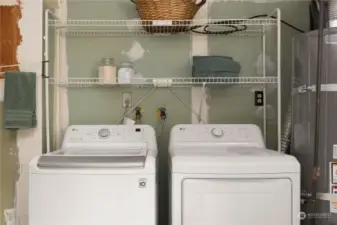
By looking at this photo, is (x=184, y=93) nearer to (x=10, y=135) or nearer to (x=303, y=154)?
(x=303, y=154)

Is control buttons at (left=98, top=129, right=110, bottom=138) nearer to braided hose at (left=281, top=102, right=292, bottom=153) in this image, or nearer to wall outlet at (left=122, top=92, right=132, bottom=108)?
wall outlet at (left=122, top=92, right=132, bottom=108)

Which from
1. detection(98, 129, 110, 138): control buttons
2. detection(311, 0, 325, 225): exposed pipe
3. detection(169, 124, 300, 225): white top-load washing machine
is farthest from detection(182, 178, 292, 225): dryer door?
detection(98, 129, 110, 138): control buttons

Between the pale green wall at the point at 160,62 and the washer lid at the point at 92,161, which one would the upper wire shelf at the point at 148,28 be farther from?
the washer lid at the point at 92,161

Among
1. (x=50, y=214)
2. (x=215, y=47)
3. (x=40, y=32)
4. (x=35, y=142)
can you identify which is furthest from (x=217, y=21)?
(x=50, y=214)

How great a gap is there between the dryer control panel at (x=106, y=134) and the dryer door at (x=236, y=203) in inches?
28.4

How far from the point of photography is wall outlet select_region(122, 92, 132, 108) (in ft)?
9.05

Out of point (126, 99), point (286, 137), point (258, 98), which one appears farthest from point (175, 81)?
point (286, 137)

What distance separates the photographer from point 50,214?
1877mm

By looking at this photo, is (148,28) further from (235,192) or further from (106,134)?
(235,192)

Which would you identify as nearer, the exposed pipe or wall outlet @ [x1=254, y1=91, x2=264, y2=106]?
the exposed pipe

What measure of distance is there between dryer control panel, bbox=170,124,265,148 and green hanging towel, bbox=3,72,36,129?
966mm

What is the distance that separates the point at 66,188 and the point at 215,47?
154 cm

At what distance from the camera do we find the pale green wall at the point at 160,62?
2766mm

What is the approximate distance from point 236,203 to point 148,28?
1428 millimetres
